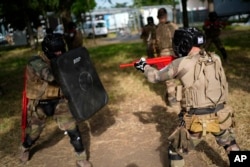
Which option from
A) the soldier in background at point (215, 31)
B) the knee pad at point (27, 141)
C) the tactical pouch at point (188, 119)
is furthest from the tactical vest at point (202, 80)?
the soldier in background at point (215, 31)

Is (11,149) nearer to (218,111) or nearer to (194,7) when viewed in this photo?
(218,111)

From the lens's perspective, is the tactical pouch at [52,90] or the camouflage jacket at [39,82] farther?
the tactical pouch at [52,90]

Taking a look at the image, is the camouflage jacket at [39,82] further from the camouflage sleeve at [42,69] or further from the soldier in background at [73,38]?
the soldier in background at [73,38]

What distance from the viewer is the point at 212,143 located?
503 cm

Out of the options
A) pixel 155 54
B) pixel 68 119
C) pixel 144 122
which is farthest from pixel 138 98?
pixel 68 119

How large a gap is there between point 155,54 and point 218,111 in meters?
4.32

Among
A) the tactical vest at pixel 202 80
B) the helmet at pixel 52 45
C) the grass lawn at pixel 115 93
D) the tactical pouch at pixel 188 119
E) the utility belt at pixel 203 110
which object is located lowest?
the grass lawn at pixel 115 93

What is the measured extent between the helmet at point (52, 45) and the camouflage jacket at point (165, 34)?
2849 millimetres

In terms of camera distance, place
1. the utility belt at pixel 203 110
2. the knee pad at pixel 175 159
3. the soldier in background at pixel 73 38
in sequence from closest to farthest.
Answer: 1. the utility belt at pixel 203 110
2. the knee pad at pixel 175 159
3. the soldier in background at pixel 73 38

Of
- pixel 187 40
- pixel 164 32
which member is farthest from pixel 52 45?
pixel 164 32

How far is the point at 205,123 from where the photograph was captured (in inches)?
135

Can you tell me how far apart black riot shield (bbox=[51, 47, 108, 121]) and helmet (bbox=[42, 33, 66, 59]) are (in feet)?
0.68

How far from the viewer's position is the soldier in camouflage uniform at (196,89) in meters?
3.35

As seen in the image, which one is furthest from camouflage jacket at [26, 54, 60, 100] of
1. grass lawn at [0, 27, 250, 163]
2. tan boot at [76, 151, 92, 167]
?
grass lawn at [0, 27, 250, 163]
